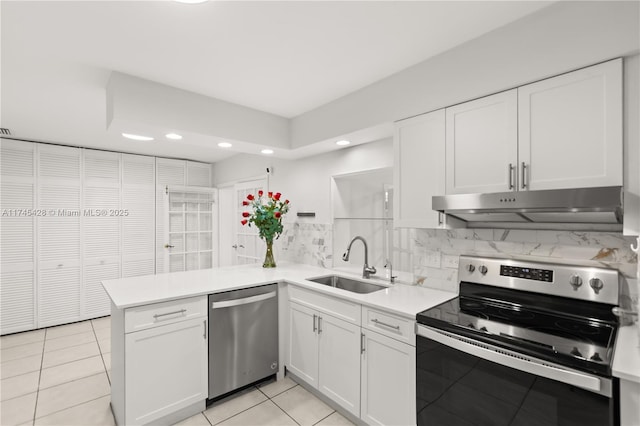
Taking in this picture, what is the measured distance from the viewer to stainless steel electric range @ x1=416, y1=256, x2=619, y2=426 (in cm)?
115

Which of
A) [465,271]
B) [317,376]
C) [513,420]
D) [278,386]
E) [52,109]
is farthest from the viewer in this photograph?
[52,109]

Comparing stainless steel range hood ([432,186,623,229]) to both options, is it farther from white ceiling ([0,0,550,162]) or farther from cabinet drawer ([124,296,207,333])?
cabinet drawer ([124,296,207,333])

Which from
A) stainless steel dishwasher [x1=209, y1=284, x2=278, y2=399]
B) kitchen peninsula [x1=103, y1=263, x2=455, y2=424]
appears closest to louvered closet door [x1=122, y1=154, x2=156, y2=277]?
kitchen peninsula [x1=103, y1=263, x2=455, y2=424]

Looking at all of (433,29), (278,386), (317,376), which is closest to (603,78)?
(433,29)

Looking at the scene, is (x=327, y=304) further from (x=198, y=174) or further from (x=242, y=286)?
(x=198, y=174)

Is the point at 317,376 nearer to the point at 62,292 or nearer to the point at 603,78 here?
the point at 603,78

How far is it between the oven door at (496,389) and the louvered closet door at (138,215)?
172 inches

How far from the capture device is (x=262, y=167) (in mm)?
4059

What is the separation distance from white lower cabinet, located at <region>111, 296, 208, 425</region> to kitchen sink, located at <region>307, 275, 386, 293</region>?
3.34 ft

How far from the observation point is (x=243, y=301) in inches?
94.3

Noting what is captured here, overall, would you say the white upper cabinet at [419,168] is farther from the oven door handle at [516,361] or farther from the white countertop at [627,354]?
the white countertop at [627,354]

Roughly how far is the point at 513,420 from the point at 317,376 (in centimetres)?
139

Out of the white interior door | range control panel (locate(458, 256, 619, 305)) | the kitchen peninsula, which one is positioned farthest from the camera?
the white interior door

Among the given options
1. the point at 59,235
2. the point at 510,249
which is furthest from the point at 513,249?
the point at 59,235
